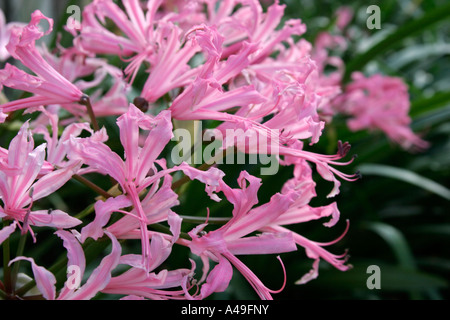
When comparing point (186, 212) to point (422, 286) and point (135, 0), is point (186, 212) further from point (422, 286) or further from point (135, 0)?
point (422, 286)

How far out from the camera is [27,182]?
40cm

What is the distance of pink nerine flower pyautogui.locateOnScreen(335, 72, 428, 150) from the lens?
128 centimetres

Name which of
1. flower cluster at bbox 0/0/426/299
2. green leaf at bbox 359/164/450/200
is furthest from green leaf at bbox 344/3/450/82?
flower cluster at bbox 0/0/426/299

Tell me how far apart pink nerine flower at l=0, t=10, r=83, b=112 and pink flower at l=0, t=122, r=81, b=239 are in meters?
0.08

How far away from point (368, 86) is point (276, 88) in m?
0.93

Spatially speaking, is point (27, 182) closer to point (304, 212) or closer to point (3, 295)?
point (3, 295)

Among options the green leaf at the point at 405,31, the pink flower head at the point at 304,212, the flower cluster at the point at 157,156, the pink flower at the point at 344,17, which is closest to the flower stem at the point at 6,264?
the flower cluster at the point at 157,156

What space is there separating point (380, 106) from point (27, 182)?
1119 mm

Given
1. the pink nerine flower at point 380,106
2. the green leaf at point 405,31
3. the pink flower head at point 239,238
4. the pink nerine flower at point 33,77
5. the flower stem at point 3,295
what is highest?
the green leaf at point 405,31

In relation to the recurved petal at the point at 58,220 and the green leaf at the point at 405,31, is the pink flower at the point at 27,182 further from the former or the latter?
the green leaf at the point at 405,31

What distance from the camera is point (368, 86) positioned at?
1322 mm

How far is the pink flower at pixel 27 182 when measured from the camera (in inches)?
15.5

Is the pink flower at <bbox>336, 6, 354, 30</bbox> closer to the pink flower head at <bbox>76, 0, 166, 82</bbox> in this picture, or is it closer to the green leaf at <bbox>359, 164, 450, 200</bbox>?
the green leaf at <bbox>359, 164, 450, 200</bbox>

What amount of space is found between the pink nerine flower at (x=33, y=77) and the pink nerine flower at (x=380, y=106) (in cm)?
91
